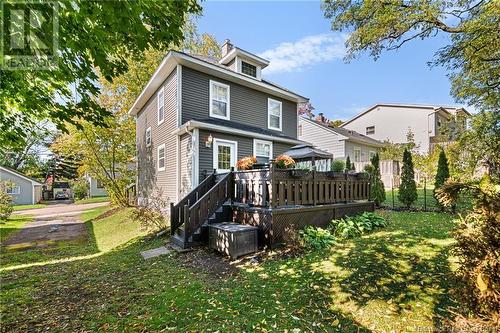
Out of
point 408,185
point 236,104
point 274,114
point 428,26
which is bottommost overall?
point 408,185

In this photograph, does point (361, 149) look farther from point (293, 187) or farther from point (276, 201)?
point (276, 201)

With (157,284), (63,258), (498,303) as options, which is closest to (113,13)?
(157,284)

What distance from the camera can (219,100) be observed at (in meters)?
11.2

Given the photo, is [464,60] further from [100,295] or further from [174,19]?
[100,295]

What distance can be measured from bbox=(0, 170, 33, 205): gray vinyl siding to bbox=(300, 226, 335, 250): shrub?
3593 centimetres

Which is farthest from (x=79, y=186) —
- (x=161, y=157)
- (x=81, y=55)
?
(x=81, y=55)

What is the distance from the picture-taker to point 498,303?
2.06 m

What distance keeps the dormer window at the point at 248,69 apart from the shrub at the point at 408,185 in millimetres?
8078

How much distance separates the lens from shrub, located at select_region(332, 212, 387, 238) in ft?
20.5

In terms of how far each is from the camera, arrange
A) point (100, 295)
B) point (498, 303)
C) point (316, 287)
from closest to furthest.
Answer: point (498, 303) → point (316, 287) → point (100, 295)

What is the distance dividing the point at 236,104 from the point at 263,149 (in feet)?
8.29

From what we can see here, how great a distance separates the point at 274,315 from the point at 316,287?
3.12 feet

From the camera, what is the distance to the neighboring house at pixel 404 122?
2298 centimetres

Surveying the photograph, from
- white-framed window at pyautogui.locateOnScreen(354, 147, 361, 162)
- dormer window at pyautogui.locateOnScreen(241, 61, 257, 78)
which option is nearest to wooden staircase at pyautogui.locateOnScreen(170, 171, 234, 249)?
dormer window at pyautogui.locateOnScreen(241, 61, 257, 78)
